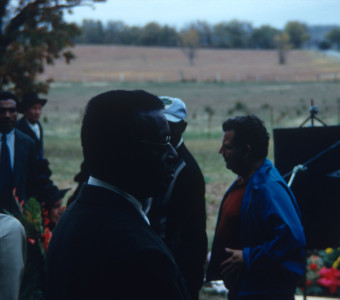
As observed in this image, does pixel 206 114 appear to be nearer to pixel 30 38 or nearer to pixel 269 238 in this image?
pixel 30 38

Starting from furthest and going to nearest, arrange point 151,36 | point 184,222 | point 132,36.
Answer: point 132,36, point 151,36, point 184,222

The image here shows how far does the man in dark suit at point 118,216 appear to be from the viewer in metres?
1.29

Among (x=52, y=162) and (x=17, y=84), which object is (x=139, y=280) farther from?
(x=52, y=162)

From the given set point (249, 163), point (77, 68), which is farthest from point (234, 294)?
point (77, 68)

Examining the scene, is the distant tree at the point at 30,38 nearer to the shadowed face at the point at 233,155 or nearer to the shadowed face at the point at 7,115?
the shadowed face at the point at 7,115

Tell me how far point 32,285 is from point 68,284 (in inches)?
93.7

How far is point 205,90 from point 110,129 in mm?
42531

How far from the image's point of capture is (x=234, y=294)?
117 inches

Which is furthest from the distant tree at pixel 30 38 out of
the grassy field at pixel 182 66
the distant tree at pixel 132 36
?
the distant tree at pixel 132 36

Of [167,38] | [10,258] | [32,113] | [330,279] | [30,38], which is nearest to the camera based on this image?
[10,258]

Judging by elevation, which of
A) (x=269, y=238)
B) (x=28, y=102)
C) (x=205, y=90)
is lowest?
(x=205, y=90)

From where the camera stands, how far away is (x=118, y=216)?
54.2 inches

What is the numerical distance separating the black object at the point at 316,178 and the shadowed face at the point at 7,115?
2314mm

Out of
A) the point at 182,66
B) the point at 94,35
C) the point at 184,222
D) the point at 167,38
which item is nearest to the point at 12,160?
the point at 184,222
